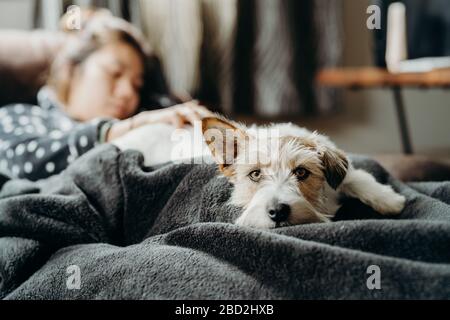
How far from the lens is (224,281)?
0.62m

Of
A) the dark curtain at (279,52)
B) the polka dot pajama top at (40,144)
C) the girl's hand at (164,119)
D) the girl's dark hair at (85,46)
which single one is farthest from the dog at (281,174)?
the dark curtain at (279,52)

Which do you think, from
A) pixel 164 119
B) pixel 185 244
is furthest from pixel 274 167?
pixel 164 119

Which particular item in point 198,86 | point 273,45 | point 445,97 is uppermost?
point 273,45

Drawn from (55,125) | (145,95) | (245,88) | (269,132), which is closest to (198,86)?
(245,88)

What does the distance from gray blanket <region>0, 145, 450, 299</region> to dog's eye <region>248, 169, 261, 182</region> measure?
0.04 m

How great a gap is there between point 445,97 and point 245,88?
46.7 inches

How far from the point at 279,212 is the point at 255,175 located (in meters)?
0.09

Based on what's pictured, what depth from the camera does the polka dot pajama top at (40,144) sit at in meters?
1.07

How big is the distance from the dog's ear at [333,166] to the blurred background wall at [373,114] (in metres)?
1.82

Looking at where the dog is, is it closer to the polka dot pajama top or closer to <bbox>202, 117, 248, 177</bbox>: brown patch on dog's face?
<bbox>202, 117, 248, 177</bbox>: brown patch on dog's face

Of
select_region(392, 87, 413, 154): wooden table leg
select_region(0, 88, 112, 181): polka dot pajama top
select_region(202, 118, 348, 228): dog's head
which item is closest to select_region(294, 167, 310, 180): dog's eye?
select_region(202, 118, 348, 228): dog's head

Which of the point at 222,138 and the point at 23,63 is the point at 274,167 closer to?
the point at 222,138

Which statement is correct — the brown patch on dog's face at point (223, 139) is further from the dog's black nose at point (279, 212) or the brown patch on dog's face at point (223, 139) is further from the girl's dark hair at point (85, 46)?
the girl's dark hair at point (85, 46)
